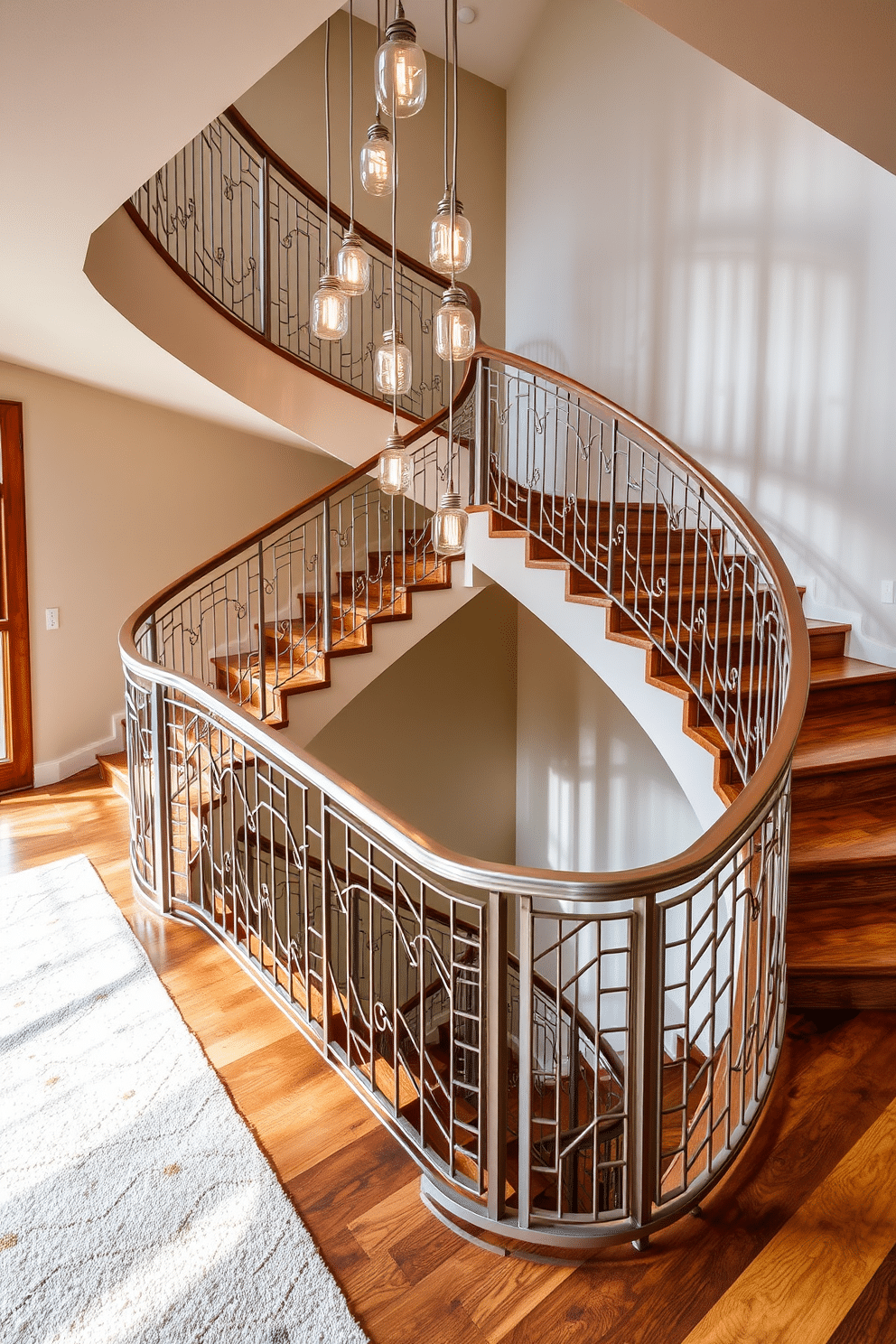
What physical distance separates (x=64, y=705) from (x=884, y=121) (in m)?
5.58

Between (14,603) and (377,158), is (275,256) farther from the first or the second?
(377,158)

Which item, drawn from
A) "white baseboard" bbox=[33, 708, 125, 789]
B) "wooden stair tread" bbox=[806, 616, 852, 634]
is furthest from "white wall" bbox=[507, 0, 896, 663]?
"white baseboard" bbox=[33, 708, 125, 789]

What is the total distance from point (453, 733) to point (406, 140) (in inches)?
208

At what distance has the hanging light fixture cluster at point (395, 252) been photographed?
1.85 meters

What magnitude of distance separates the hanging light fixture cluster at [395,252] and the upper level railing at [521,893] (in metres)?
0.96

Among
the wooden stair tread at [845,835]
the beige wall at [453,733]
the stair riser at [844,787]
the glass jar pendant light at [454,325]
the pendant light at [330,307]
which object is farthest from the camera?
the beige wall at [453,733]

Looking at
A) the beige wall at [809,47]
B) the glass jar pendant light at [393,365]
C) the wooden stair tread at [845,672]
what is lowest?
the wooden stair tread at [845,672]

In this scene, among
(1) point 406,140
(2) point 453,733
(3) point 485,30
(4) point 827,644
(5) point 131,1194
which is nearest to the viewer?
(5) point 131,1194

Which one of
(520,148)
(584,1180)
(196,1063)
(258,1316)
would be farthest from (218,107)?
Result: (520,148)

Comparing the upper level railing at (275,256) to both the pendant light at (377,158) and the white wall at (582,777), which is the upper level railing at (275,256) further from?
the pendant light at (377,158)

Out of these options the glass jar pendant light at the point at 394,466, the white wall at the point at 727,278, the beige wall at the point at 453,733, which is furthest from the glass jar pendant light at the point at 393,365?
the beige wall at the point at 453,733

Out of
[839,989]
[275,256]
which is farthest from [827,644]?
[275,256]

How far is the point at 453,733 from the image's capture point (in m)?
7.52

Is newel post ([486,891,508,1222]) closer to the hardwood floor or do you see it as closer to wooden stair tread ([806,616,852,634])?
the hardwood floor
